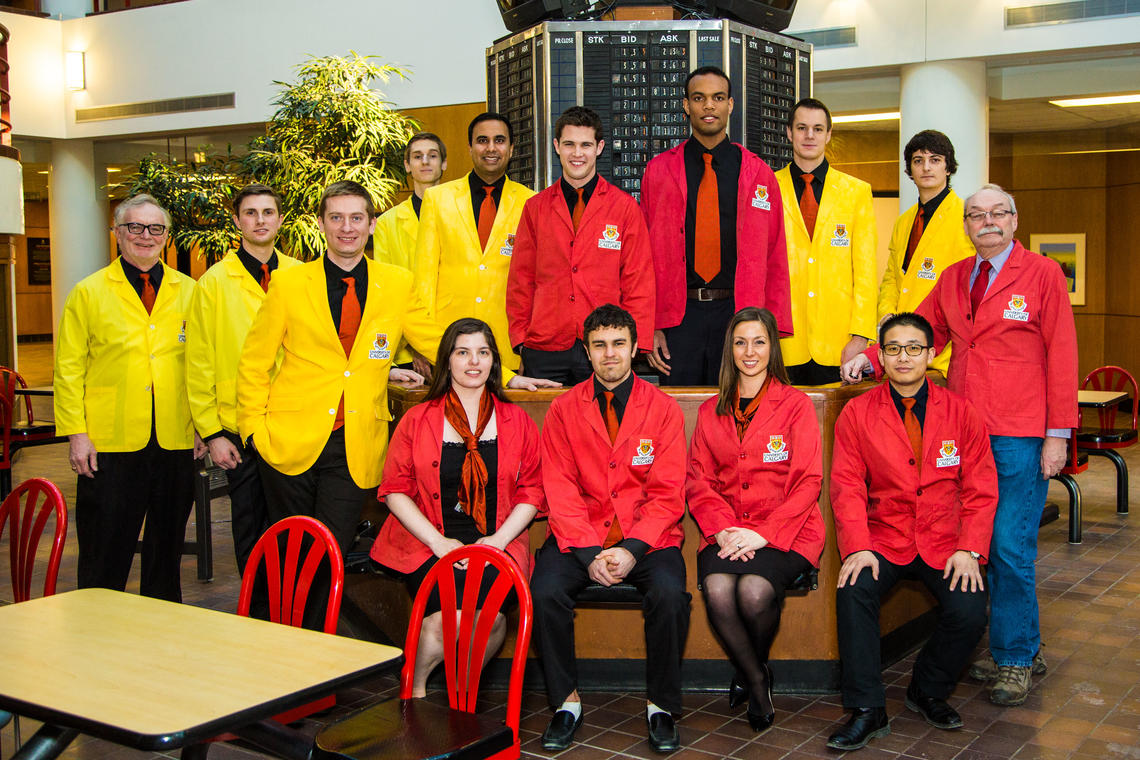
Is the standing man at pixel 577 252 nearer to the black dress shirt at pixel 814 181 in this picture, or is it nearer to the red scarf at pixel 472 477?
the red scarf at pixel 472 477

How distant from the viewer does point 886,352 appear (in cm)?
378

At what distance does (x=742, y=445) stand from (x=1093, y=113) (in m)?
8.90

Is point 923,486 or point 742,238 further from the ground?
point 742,238

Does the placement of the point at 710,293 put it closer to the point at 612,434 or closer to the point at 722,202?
the point at 722,202

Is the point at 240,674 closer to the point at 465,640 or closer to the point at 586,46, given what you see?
the point at 465,640

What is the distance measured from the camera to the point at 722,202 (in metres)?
4.32

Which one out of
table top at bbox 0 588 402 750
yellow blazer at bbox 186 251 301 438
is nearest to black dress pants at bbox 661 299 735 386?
yellow blazer at bbox 186 251 301 438

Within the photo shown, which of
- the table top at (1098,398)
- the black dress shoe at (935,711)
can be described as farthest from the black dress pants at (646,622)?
the table top at (1098,398)

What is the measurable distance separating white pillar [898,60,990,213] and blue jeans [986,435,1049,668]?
5.42 meters

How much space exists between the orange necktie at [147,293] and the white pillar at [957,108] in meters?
6.49

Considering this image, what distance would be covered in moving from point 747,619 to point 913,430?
88 cm

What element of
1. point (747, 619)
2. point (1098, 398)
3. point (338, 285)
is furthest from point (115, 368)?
point (1098, 398)

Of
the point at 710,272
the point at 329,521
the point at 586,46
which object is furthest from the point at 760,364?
the point at 586,46

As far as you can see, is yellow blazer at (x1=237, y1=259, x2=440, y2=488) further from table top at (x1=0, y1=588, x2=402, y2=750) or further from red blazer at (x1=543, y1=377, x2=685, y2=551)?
table top at (x1=0, y1=588, x2=402, y2=750)
